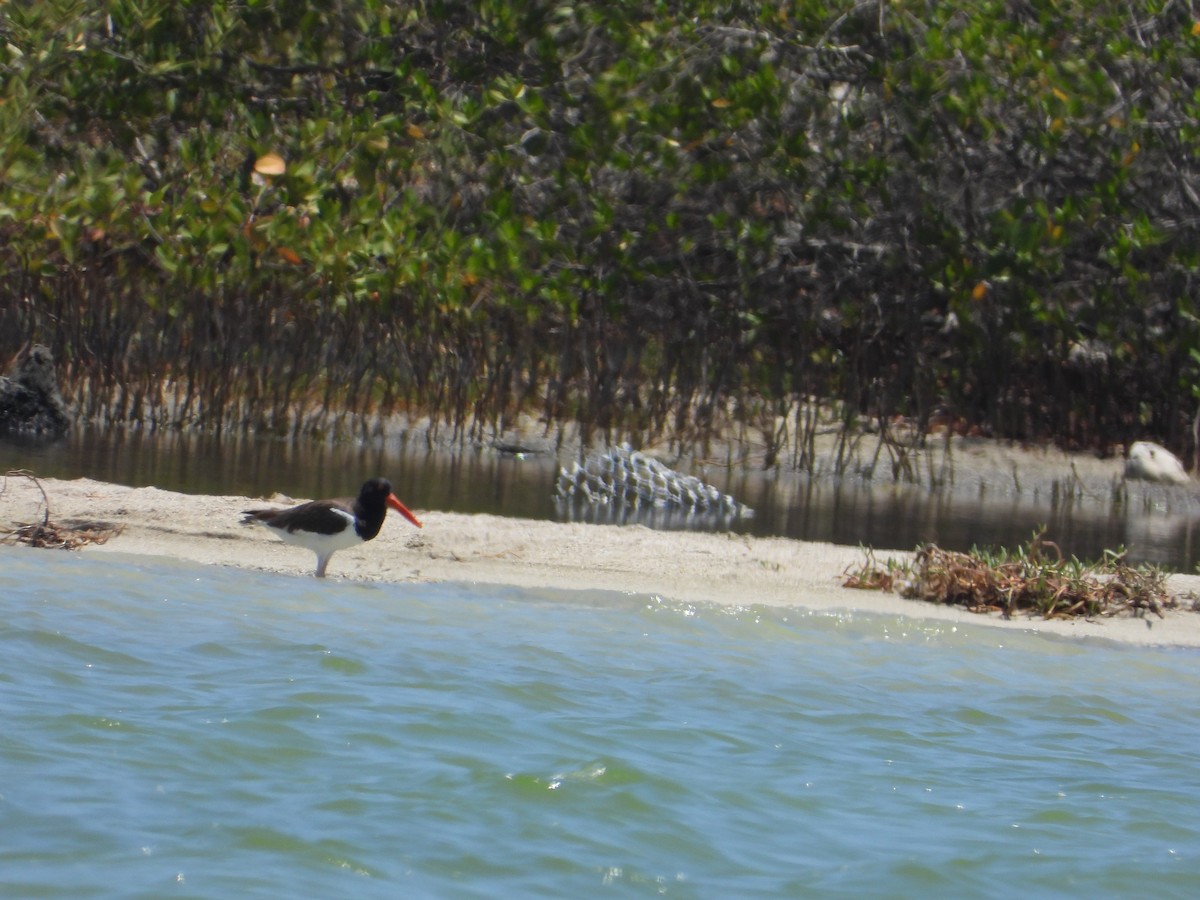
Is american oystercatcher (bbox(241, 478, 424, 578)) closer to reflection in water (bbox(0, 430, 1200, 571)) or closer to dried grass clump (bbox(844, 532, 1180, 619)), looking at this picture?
dried grass clump (bbox(844, 532, 1180, 619))

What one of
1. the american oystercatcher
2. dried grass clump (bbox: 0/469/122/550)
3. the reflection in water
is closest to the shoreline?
dried grass clump (bbox: 0/469/122/550)

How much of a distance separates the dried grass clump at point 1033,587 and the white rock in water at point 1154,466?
7.96m

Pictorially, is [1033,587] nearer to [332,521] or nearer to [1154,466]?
[332,521]

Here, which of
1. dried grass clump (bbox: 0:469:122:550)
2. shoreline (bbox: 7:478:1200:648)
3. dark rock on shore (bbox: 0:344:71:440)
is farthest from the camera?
dark rock on shore (bbox: 0:344:71:440)

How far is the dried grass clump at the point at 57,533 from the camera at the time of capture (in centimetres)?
931

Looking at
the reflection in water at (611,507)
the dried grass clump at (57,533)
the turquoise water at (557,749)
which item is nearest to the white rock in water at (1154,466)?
the reflection in water at (611,507)

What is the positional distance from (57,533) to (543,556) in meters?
2.66

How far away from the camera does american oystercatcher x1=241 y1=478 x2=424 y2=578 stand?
855 cm

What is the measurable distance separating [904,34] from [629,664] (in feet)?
41.5

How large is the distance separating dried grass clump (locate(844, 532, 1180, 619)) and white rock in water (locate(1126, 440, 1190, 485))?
26.1 feet

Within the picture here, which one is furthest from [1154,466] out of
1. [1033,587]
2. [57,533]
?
[57,533]

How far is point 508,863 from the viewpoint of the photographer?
192 inches

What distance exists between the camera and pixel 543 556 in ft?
32.7

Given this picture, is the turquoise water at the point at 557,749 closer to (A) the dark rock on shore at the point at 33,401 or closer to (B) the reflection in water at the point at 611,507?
(B) the reflection in water at the point at 611,507
